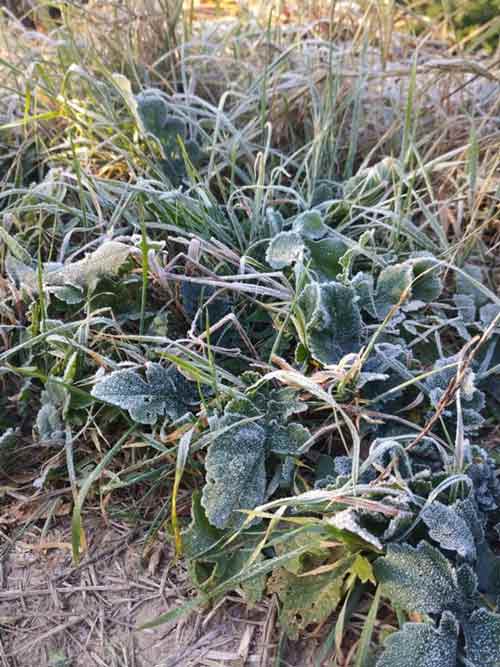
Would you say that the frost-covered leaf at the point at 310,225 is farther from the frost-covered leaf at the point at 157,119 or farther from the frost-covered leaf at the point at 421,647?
the frost-covered leaf at the point at 421,647

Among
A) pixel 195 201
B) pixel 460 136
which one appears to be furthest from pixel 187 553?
pixel 460 136

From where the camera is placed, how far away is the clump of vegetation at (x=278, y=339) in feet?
2.82

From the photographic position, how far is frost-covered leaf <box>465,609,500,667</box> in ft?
2.60

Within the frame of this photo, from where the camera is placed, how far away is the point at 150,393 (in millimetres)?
1006

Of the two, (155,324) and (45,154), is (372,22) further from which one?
(155,324)

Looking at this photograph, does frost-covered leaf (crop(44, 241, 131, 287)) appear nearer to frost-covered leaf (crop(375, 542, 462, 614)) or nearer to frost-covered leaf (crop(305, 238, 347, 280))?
frost-covered leaf (crop(305, 238, 347, 280))

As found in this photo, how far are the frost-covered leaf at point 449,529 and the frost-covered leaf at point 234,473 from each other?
0.76ft

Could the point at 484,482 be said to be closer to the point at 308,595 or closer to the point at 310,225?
the point at 308,595

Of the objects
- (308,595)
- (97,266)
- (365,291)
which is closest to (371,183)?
(365,291)

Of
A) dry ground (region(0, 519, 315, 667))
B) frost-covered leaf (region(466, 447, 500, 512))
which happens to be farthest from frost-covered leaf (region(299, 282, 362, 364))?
dry ground (region(0, 519, 315, 667))

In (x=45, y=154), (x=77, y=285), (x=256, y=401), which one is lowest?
(x=256, y=401)

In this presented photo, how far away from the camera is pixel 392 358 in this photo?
3.46 feet

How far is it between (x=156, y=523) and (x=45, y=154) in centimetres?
91

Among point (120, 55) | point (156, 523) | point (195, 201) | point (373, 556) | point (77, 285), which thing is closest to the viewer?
point (373, 556)
